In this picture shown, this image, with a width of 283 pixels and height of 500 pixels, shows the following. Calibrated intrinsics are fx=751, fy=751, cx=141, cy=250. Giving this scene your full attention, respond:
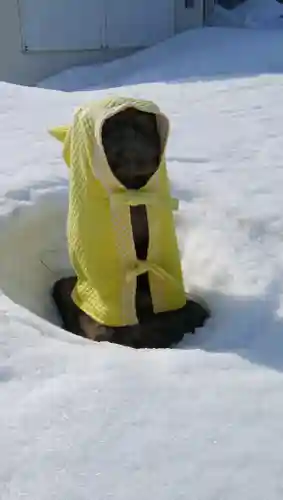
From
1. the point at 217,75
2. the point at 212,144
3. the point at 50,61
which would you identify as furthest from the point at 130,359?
the point at 50,61

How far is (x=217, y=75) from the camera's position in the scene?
13.1 ft

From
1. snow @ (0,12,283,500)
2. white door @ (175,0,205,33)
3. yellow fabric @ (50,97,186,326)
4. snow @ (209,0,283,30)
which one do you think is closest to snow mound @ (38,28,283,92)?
snow @ (209,0,283,30)

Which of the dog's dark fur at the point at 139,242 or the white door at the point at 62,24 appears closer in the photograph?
the dog's dark fur at the point at 139,242

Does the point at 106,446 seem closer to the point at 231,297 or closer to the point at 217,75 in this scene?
the point at 231,297

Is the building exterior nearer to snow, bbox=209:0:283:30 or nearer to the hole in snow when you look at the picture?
snow, bbox=209:0:283:30

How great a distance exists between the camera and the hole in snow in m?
1.75

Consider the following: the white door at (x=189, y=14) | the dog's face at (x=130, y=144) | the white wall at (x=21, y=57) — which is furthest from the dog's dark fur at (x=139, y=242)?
the white door at (x=189, y=14)

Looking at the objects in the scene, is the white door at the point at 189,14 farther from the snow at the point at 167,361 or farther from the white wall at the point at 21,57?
the snow at the point at 167,361

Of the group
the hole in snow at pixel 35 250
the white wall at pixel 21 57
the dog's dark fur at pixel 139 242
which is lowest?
the white wall at pixel 21 57

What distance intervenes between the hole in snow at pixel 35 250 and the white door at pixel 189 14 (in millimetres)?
4510

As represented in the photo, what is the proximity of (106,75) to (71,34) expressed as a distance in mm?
791

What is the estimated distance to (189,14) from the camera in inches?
248

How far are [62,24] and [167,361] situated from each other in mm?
4824

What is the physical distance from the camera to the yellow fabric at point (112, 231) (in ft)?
4.93
